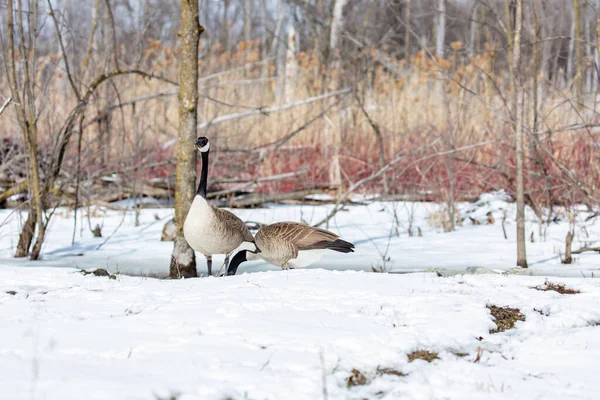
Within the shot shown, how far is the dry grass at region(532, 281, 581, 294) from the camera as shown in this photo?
158 inches

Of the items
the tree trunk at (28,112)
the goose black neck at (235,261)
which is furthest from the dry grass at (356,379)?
the tree trunk at (28,112)

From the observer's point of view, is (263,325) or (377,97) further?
(377,97)

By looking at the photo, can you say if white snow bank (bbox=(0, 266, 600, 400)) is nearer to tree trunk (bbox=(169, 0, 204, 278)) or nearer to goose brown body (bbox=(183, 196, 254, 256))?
goose brown body (bbox=(183, 196, 254, 256))

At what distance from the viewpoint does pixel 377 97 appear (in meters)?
12.0

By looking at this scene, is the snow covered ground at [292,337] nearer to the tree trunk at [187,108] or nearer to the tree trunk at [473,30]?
the tree trunk at [187,108]

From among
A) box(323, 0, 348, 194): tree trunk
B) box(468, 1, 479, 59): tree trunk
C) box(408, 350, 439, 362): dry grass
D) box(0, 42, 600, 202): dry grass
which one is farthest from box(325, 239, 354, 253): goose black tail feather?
box(0, 42, 600, 202): dry grass

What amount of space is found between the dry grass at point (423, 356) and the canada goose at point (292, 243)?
8.25 ft

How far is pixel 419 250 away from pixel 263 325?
428 centimetres

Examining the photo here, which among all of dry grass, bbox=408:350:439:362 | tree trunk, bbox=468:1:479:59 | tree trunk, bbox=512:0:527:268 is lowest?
dry grass, bbox=408:350:439:362

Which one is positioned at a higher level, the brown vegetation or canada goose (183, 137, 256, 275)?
the brown vegetation

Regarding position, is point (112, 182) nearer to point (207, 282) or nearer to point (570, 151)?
point (207, 282)

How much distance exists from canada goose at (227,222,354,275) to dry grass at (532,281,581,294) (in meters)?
1.62

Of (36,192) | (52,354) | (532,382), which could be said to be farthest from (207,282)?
(36,192)

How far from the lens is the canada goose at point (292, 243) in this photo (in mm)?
5293
